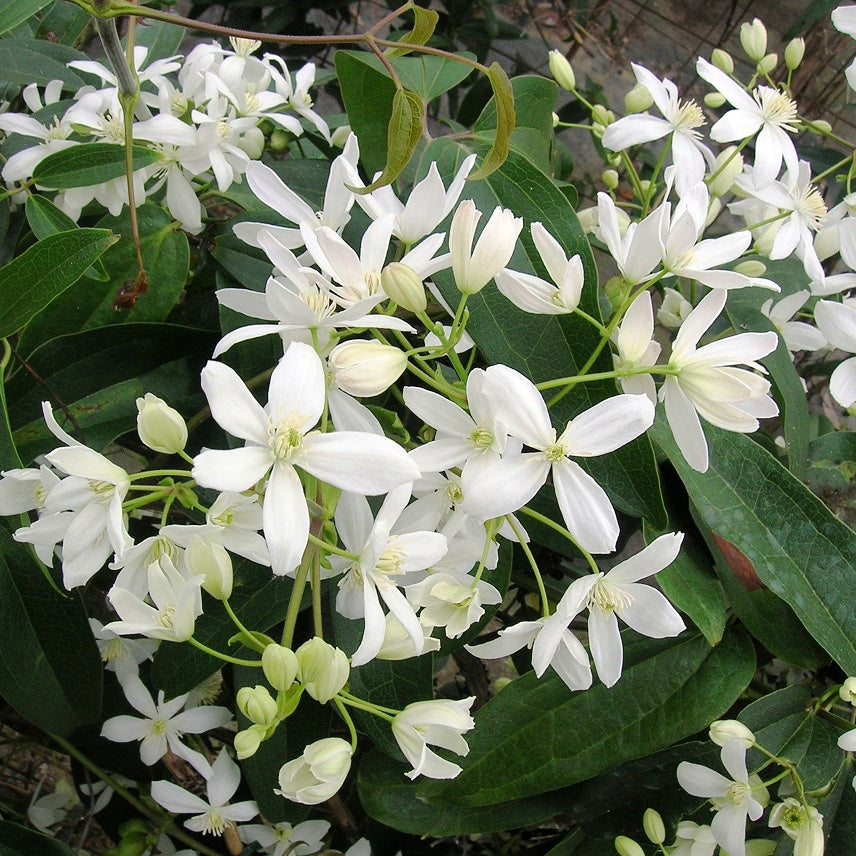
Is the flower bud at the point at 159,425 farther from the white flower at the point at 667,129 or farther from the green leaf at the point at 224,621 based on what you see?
the white flower at the point at 667,129

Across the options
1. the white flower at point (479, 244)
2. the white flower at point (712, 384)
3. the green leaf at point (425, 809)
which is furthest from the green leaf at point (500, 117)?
the green leaf at point (425, 809)

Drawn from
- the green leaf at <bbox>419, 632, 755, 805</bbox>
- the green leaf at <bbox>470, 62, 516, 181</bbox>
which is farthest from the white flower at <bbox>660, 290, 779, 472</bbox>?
the green leaf at <bbox>419, 632, 755, 805</bbox>

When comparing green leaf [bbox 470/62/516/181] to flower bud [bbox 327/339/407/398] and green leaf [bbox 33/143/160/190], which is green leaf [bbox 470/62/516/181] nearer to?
flower bud [bbox 327/339/407/398]

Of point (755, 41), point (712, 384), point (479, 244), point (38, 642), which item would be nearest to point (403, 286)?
point (479, 244)

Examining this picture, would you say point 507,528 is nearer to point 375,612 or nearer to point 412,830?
point 375,612

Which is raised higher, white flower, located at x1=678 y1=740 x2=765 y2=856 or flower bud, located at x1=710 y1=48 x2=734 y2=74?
flower bud, located at x1=710 y1=48 x2=734 y2=74

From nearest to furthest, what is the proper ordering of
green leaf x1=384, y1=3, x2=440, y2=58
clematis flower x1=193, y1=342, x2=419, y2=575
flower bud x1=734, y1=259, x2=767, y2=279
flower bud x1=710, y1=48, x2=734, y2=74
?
clematis flower x1=193, y1=342, x2=419, y2=575 < green leaf x1=384, y1=3, x2=440, y2=58 < flower bud x1=734, y1=259, x2=767, y2=279 < flower bud x1=710, y1=48, x2=734, y2=74

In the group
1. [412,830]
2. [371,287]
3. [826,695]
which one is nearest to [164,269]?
[371,287]
